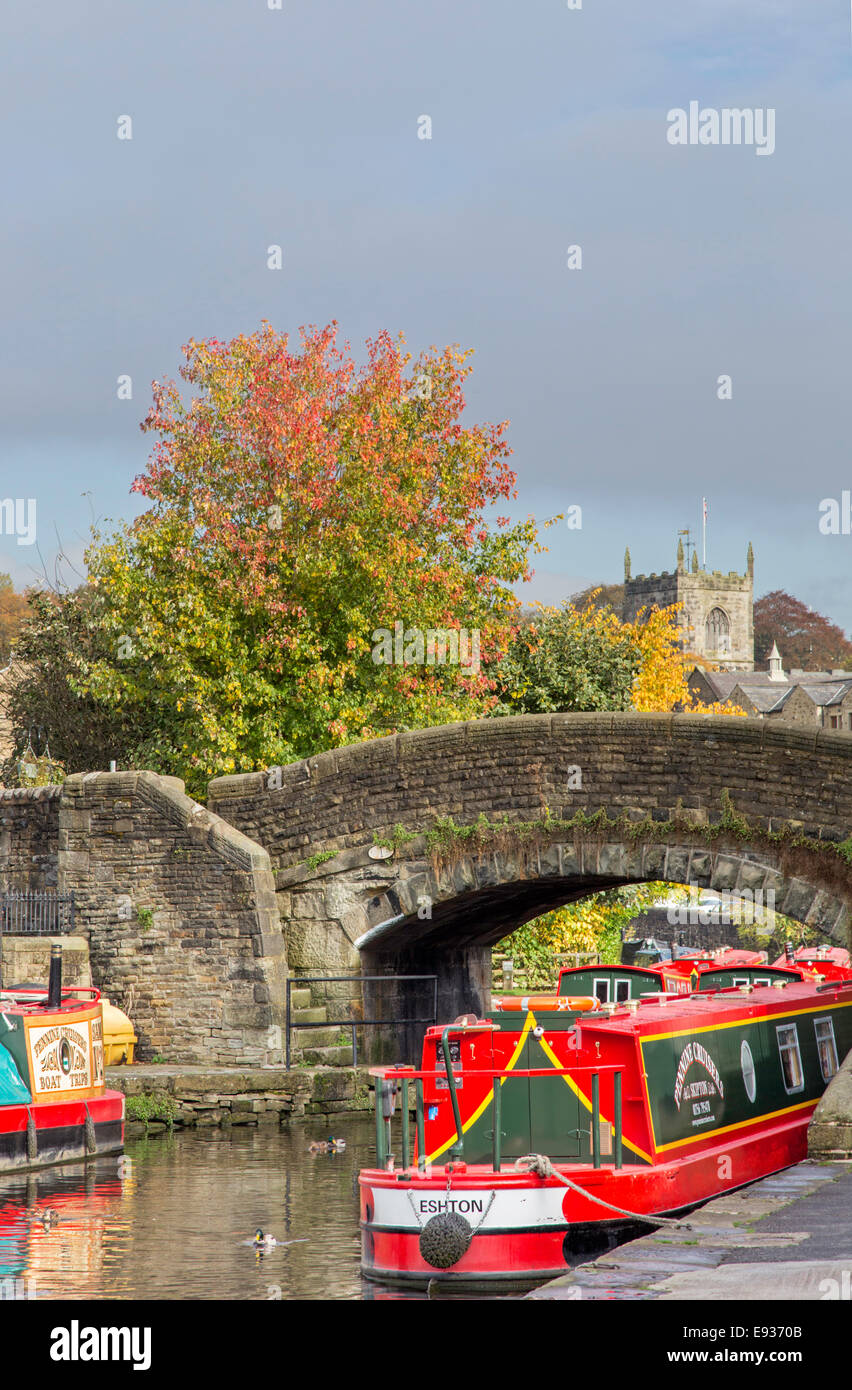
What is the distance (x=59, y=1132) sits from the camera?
51.6 feet

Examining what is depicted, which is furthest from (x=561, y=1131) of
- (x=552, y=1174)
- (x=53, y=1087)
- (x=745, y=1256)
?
(x=53, y=1087)

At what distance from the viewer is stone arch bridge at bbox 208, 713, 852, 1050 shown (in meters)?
17.5

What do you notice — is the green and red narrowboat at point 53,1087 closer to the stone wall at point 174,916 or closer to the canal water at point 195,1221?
the canal water at point 195,1221

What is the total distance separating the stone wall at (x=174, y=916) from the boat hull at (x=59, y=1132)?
341 cm

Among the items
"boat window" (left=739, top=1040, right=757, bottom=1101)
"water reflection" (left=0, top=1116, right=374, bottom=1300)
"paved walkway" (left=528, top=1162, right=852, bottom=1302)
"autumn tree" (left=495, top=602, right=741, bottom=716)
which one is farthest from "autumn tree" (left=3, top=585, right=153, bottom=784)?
"paved walkway" (left=528, top=1162, right=852, bottom=1302)

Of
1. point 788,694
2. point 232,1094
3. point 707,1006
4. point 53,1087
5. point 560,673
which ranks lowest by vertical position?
point 232,1094

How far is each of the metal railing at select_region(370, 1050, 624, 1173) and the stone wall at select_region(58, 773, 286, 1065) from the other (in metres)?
8.28

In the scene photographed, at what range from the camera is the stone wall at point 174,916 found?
65.3 feet

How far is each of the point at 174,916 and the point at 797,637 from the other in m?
88.0

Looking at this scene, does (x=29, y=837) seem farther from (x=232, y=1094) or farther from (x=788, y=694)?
(x=788, y=694)

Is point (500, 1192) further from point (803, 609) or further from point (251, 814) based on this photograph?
point (803, 609)

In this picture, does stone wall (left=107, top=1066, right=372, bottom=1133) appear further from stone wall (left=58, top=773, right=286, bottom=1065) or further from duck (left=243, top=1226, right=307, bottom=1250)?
duck (left=243, top=1226, right=307, bottom=1250)
